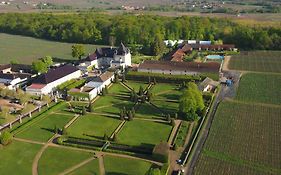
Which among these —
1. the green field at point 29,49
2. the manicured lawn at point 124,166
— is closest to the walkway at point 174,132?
the manicured lawn at point 124,166

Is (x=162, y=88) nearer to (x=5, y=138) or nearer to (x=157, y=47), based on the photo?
(x=157, y=47)

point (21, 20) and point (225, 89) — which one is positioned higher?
point (21, 20)

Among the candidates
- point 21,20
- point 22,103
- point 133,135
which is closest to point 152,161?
point 133,135

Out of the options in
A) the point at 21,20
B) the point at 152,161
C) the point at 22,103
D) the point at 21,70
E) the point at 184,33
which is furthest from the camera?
the point at 21,20

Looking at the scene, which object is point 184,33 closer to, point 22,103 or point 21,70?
Result: point 21,70

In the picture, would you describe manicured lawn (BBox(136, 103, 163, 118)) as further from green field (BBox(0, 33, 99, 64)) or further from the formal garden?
green field (BBox(0, 33, 99, 64))

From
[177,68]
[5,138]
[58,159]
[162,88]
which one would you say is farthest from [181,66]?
[5,138]

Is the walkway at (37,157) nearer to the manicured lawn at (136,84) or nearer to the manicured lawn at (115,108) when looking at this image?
the manicured lawn at (115,108)
